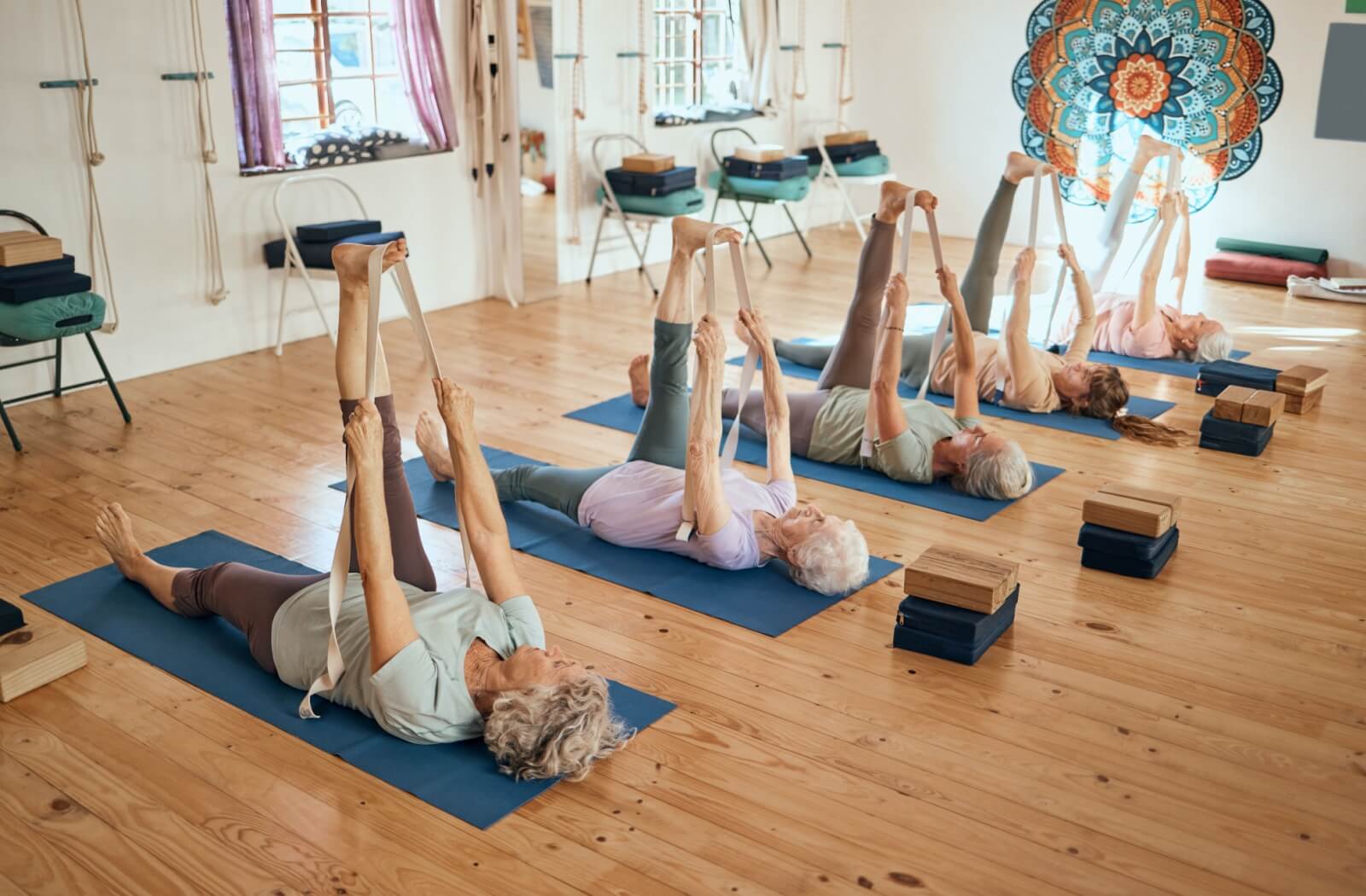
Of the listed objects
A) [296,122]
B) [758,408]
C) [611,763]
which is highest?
[296,122]

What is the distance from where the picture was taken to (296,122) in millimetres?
5902

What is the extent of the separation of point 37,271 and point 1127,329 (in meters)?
4.72

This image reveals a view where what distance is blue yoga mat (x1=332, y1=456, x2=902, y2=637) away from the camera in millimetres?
3426

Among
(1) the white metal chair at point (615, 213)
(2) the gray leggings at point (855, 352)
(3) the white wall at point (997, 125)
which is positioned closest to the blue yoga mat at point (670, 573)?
(2) the gray leggings at point (855, 352)

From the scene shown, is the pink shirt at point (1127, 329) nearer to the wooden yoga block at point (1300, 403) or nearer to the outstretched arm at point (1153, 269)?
the outstretched arm at point (1153, 269)

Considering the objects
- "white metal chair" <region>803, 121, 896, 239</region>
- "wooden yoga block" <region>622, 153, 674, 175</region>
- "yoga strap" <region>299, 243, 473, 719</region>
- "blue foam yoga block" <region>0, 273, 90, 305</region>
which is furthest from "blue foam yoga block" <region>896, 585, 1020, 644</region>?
"white metal chair" <region>803, 121, 896, 239</region>

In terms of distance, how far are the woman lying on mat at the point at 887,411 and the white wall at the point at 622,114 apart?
2.91 metres

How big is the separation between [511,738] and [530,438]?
2.35 m

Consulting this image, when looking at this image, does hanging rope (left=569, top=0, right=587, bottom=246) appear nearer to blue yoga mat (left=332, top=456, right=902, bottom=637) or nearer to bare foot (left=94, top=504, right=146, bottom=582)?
blue yoga mat (left=332, top=456, right=902, bottom=637)

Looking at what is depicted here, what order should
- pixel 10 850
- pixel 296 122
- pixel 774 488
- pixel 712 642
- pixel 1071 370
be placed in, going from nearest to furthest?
pixel 10 850 < pixel 712 642 < pixel 774 488 < pixel 1071 370 < pixel 296 122

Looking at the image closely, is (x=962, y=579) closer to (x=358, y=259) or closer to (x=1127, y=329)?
(x=358, y=259)

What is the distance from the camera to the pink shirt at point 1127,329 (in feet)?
19.2

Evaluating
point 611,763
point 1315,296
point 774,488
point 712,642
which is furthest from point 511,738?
point 1315,296

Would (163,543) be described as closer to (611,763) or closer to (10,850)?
(10,850)
